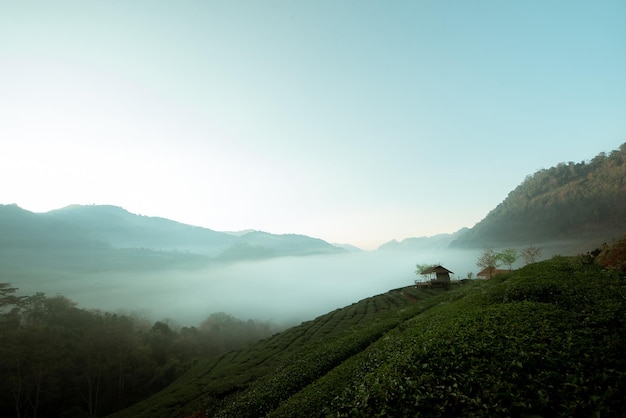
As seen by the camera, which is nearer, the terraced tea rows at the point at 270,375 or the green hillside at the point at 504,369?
the green hillside at the point at 504,369

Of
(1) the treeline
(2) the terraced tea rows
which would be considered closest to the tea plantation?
(2) the terraced tea rows

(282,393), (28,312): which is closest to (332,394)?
(282,393)

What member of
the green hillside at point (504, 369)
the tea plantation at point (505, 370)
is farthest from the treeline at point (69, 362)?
the tea plantation at point (505, 370)

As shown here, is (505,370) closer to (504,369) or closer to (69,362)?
(504,369)

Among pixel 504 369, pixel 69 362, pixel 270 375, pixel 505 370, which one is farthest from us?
pixel 69 362

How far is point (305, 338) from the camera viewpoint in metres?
61.2

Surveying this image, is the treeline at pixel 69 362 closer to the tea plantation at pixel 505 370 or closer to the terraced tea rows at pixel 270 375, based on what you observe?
the terraced tea rows at pixel 270 375

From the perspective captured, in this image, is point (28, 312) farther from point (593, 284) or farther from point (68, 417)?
point (593, 284)

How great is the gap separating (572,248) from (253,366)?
9110 inches

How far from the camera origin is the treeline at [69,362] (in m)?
56.5

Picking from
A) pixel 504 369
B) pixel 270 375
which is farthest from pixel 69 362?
pixel 504 369

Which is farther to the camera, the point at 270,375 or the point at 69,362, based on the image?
the point at 69,362

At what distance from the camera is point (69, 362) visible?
63.8 meters

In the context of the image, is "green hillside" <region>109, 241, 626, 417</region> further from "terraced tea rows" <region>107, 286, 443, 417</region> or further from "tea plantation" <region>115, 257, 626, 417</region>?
"terraced tea rows" <region>107, 286, 443, 417</region>
